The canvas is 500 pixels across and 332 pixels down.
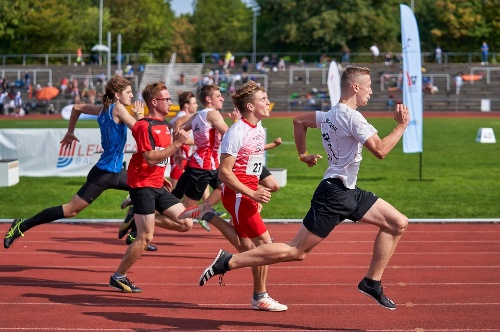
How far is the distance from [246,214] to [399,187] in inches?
449

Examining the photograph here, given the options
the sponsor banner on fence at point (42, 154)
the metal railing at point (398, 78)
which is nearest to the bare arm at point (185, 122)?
the sponsor banner on fence at point (42, 154)

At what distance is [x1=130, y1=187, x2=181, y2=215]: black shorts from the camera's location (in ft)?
29.9

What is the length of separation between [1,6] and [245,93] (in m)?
72.3

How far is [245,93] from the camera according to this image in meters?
8.20

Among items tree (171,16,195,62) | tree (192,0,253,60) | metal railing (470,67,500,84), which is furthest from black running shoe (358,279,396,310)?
tree (192,0,253,60)

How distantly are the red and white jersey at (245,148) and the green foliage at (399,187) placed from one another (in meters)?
6.77

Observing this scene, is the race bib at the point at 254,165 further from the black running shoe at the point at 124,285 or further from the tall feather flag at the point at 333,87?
the tall feather flag at the point at 333,87

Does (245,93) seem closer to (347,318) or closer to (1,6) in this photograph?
(347,318)

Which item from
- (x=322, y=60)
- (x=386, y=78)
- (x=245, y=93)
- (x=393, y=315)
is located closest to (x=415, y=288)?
(x=393, y=315)

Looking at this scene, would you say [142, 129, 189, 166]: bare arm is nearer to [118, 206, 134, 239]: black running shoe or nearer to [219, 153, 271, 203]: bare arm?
[219, 153, 271, 203]: bare arm

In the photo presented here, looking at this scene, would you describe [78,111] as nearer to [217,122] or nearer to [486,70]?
[217,122]

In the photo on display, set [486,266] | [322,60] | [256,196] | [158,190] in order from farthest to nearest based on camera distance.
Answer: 1. [322,60]
2. [486,266]
3. [158,190]
4. [256,196]

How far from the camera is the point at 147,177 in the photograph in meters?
9.20

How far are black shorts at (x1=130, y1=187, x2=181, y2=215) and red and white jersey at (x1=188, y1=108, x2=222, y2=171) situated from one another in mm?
2593
